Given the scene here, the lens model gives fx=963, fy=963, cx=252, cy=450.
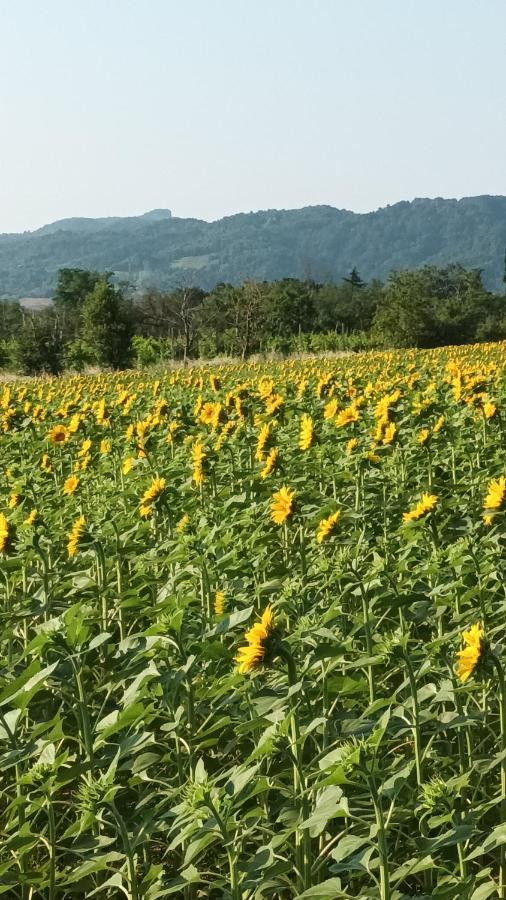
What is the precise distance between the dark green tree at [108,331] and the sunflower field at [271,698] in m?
25.5

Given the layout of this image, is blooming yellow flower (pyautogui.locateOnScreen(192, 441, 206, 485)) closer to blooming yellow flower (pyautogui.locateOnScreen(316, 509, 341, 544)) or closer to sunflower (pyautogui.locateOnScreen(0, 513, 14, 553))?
sunflower (pyautogui.locateOnScreen(0, 513, 14, 553))

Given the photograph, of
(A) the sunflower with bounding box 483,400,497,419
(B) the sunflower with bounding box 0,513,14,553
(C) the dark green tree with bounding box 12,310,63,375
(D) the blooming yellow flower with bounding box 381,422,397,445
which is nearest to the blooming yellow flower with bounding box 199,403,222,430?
(D) the blooming yellow flower with bounding box 381,422,397,445

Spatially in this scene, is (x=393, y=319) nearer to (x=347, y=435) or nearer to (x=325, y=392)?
(x=325, y=392)

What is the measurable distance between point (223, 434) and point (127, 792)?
378 cm

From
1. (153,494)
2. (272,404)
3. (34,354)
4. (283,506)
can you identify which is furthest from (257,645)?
(34,354)

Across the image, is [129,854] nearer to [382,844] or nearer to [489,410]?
[382,844]

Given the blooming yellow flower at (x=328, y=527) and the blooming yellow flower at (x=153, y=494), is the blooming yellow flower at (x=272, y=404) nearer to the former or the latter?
the blooming yellow flower at (x=153, y=494)

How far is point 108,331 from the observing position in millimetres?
31359

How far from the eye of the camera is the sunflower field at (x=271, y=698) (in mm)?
2100

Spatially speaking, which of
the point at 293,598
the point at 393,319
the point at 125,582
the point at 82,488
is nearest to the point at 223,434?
the point at 82,488

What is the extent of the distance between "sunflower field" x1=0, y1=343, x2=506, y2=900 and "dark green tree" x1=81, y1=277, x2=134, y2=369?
83.8 ft

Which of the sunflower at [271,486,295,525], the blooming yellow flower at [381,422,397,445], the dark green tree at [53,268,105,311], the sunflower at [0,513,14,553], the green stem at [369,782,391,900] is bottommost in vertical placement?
the green stem at [369,782,391,900]

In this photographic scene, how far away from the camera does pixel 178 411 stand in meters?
9.16

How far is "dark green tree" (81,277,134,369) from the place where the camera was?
31.3 meters
